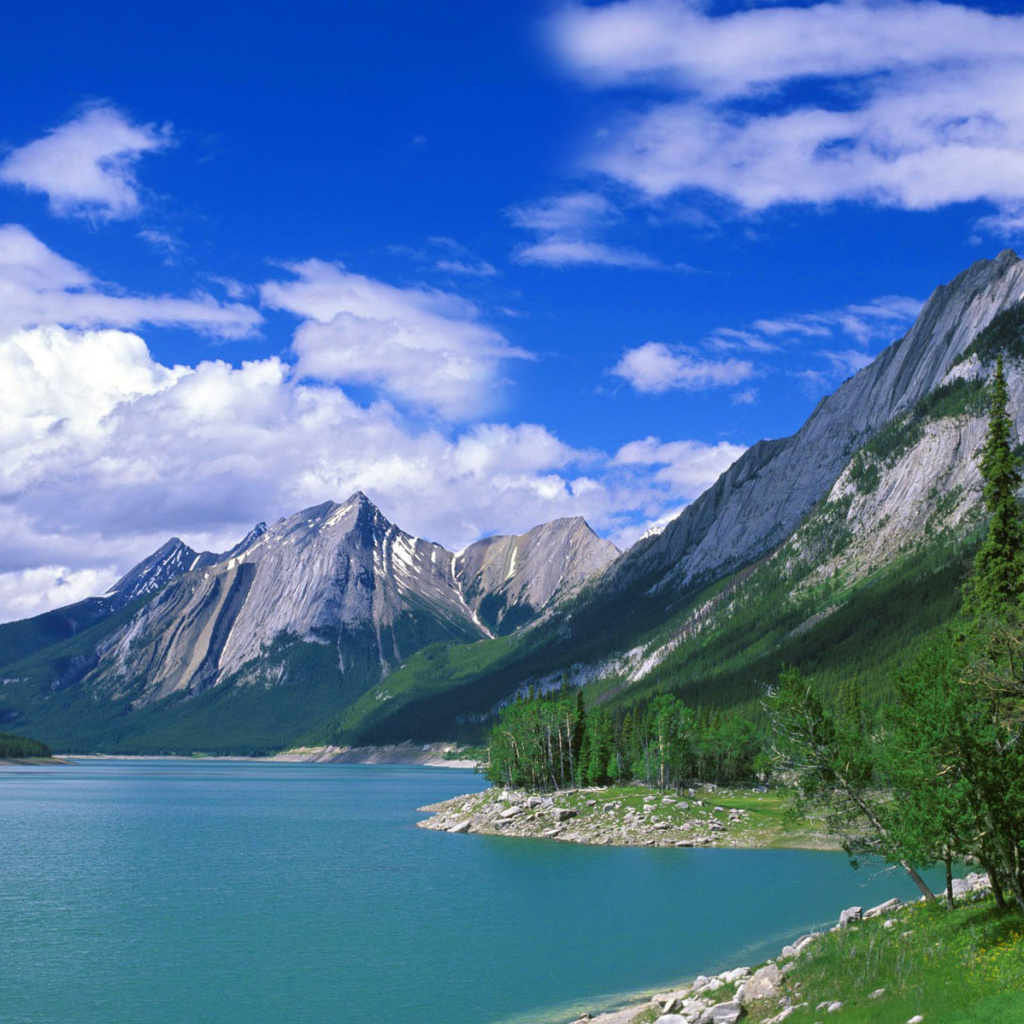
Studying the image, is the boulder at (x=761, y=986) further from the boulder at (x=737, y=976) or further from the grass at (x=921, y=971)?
the boulder at (x=737, y=976)

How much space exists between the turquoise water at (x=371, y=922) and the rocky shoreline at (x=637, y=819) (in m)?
4.76

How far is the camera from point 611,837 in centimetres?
10481

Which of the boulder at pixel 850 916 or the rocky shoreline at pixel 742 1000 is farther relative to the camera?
the boulder at pixel 850 916

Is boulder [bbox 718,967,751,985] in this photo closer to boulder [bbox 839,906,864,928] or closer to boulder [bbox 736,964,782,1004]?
boulder [bbox 736,964,782,1004]

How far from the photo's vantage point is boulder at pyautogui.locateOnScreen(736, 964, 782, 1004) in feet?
117

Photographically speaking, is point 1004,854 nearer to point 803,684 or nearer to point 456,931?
point 803,684

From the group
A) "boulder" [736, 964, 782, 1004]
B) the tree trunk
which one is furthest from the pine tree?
"boulder" [736, 964, 782, 1004]

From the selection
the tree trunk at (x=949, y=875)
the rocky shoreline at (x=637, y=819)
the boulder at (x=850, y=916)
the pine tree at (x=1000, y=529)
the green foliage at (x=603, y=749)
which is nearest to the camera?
the tree trunk at (x=949, y=875)

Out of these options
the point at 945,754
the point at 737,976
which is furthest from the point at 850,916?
the point at 945,754

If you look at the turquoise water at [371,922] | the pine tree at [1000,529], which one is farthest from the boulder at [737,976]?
the pine tree at [1000,529]

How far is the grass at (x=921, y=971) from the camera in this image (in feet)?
92.3

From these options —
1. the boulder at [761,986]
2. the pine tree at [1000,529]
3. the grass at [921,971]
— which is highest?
the pine tree at [1000,529]

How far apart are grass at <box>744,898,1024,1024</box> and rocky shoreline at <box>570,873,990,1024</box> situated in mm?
141

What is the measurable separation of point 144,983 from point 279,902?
22999 mm
